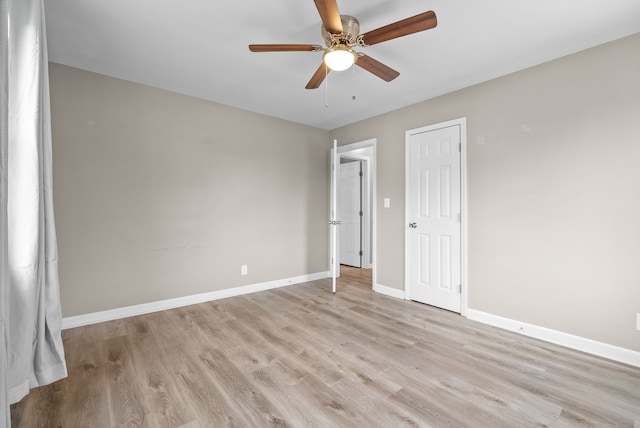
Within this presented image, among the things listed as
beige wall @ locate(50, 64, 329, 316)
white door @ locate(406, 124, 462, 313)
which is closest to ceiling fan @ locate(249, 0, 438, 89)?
white door @ locate(406, 124, 462, 313)

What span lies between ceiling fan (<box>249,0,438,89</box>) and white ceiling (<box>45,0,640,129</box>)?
0.78 ft

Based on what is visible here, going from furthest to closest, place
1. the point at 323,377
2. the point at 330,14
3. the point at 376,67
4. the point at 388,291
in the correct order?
→ 1. the point at 388,291
2. the point at 376,67
3. the point at 323,377
4. the point at 330,14

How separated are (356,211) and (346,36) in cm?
419

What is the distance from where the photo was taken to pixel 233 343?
246cm

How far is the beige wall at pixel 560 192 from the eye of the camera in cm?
219

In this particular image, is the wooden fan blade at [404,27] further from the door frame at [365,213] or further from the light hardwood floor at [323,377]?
the door frame at [365,213]

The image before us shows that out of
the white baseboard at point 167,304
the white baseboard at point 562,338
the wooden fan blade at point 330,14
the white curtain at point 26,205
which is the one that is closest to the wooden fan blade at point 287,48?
the wooden fan blade at point 330,14

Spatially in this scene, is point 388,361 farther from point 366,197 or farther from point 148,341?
point 366,197

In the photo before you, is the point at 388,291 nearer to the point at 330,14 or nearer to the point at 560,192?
the point at 560,192

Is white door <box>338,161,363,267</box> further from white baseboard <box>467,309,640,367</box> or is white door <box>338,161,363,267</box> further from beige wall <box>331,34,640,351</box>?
white baseboard <box>467,309,640,367</box>

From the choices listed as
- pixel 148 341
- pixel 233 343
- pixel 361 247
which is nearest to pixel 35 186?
pixel 148 341

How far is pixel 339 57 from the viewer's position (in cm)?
189

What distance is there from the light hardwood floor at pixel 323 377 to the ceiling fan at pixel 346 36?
2.18m

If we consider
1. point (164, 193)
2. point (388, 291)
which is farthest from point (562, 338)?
point (164, 193)
